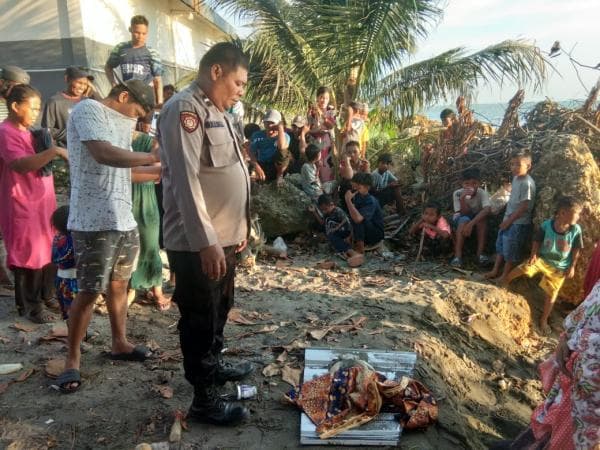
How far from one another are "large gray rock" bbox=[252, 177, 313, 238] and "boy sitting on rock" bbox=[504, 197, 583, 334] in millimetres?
3104

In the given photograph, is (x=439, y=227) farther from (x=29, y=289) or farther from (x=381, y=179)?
(x=29, y=289)

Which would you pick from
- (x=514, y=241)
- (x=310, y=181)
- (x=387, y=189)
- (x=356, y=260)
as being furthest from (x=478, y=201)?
(x=310, y=181)

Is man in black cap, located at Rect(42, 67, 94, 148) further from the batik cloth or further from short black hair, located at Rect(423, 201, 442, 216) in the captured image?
the batik cloth

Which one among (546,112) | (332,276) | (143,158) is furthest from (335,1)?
(143,158)

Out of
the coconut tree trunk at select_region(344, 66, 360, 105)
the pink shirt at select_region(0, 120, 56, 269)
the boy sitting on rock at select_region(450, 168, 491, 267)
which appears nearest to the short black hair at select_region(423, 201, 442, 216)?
the boy sitting on rock at select_region(450, 168, 491, 267)

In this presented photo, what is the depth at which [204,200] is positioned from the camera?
2391mm

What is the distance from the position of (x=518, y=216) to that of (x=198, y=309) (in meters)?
4.68

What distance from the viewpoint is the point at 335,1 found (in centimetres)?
898

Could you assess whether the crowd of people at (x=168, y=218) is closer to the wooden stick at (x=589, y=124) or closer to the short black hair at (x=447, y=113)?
the wooden stick at (x=589, y=124)

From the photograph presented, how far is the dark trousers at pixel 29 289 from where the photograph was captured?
4.05m

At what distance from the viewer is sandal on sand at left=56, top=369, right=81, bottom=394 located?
2.99 metres

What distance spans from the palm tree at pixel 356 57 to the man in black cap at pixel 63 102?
4.57m

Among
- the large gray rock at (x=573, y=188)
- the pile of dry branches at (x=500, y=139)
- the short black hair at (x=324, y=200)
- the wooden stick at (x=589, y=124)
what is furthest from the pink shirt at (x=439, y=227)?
the wooden stick at (x=589, y=124)

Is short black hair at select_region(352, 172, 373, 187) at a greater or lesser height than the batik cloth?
greater
